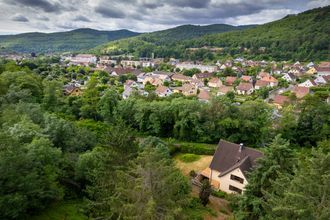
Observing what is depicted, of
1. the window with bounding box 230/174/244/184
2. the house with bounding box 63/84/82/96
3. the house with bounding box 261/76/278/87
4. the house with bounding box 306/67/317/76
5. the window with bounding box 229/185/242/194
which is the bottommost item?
the window with bounding box 229/185/242/194

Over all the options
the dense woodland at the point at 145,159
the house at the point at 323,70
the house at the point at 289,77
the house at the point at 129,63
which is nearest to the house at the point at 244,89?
the house at the point at 289,77

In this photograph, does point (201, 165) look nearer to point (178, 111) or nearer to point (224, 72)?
point (178, 111)

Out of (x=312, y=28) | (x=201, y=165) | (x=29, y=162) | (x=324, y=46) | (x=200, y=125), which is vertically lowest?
(x=201, y=165)

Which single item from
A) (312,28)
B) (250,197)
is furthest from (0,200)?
(312,28)

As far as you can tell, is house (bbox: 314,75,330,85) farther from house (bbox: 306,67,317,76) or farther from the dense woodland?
the dense woodland

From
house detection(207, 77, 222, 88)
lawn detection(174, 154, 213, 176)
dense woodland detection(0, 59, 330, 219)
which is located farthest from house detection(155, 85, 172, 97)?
lawn detection(174, 154, 213, 176)

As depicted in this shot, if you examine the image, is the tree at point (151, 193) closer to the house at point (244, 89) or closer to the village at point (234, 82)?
the village at point (234, 82)
